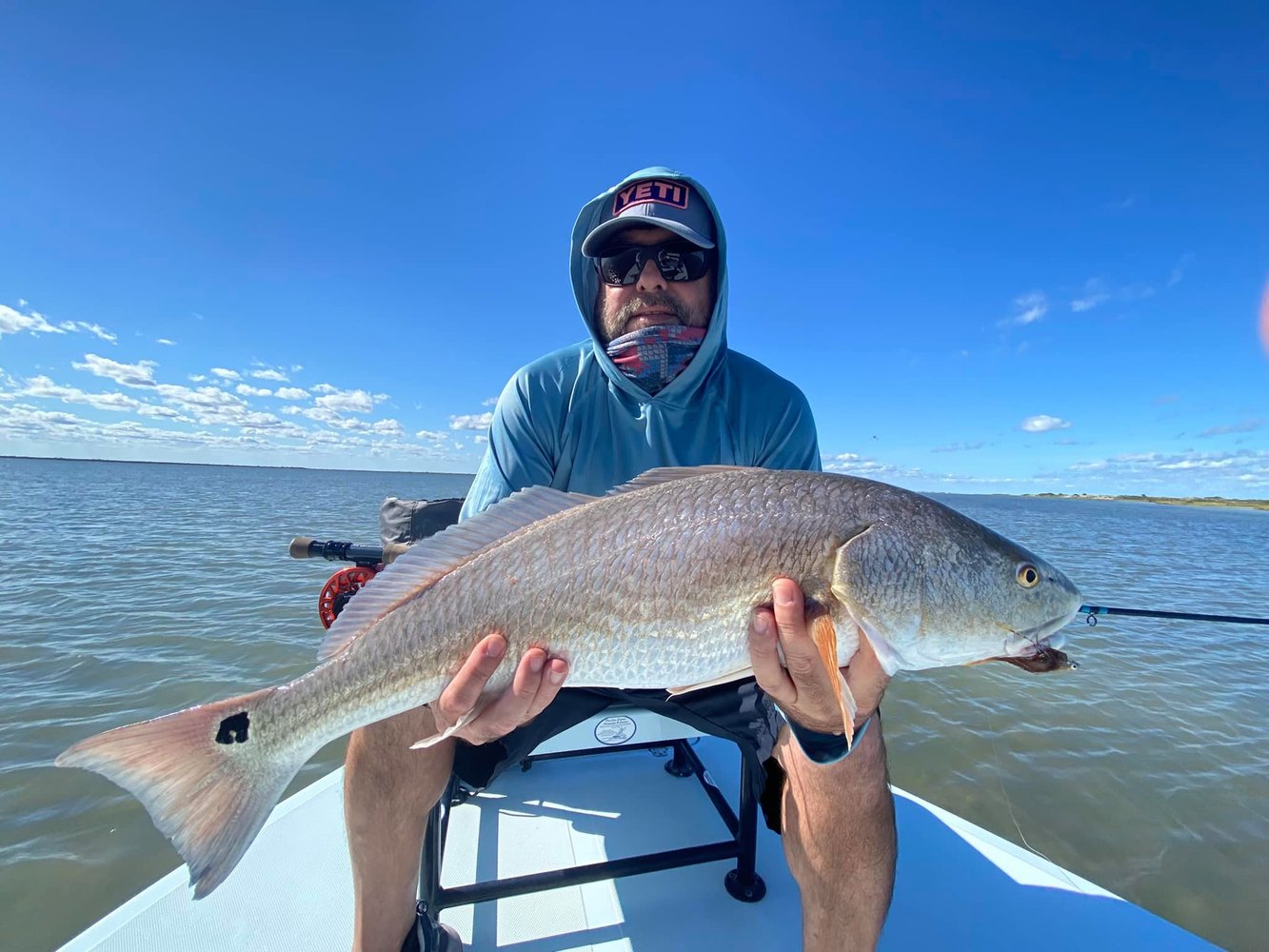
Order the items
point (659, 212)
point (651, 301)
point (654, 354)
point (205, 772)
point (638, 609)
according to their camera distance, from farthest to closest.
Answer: point (651, 301) → point (659, 212) → point (654, 354) → point (638, 609) → point (205, 772)

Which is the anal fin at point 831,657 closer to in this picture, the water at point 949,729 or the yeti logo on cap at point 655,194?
the water at point 949,729

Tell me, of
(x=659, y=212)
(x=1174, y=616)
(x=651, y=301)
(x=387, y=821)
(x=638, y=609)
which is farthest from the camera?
(x=1174, y=616)

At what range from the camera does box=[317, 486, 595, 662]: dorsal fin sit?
6.79 feet

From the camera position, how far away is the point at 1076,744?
6711 millimetres

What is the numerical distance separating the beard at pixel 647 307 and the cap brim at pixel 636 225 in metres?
0.35

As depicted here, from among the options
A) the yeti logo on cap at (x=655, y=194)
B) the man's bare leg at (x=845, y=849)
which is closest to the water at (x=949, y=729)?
the man's bare leg at (x=845, y=849)

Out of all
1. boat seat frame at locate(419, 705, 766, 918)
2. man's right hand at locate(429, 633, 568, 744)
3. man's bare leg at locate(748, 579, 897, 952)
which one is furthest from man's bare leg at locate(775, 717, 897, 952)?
man's right hand at locate(429, 633, 568, 744)

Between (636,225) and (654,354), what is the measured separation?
2.88 ft

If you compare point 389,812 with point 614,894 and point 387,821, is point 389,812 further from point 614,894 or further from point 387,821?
point 614,894

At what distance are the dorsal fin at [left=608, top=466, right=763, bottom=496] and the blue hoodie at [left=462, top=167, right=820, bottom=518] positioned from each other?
2.85 feet

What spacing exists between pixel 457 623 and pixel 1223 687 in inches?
484

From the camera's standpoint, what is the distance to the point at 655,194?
3389 mm

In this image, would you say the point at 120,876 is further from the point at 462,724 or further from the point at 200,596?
the point at 200,596

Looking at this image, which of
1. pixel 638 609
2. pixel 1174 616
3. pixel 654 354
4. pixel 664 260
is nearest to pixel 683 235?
pixel 664 260
